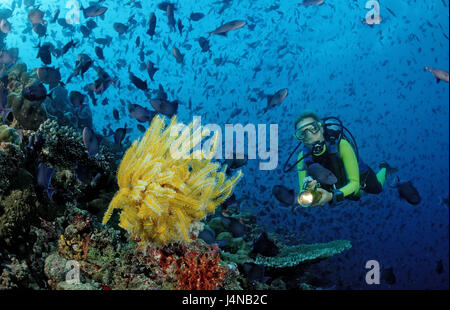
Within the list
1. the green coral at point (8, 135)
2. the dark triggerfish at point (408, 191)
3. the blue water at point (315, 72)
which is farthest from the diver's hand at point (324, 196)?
the blue water at point (315, 72)

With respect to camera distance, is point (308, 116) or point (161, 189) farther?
point (308, 116)

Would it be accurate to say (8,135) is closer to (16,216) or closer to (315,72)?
(16,216)

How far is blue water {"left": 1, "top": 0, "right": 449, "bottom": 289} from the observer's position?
15.6 meters

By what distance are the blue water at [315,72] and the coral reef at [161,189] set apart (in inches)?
295

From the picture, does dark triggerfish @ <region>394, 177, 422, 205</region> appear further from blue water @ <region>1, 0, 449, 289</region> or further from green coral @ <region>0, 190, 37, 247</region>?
blue water @ <region>1, 0, 449, 289</region>

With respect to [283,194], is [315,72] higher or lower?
higher

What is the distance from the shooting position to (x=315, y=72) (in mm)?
25391

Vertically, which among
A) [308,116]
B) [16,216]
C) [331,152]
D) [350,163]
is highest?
[308,116]

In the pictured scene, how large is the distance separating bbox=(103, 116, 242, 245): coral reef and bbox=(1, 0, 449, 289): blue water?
7.49m

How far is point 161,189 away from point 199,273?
3.54 feet

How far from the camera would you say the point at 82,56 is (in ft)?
18.3

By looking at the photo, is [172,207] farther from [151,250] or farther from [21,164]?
[21,164]

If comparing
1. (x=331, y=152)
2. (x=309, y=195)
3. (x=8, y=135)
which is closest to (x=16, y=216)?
(x=8, y=135)
